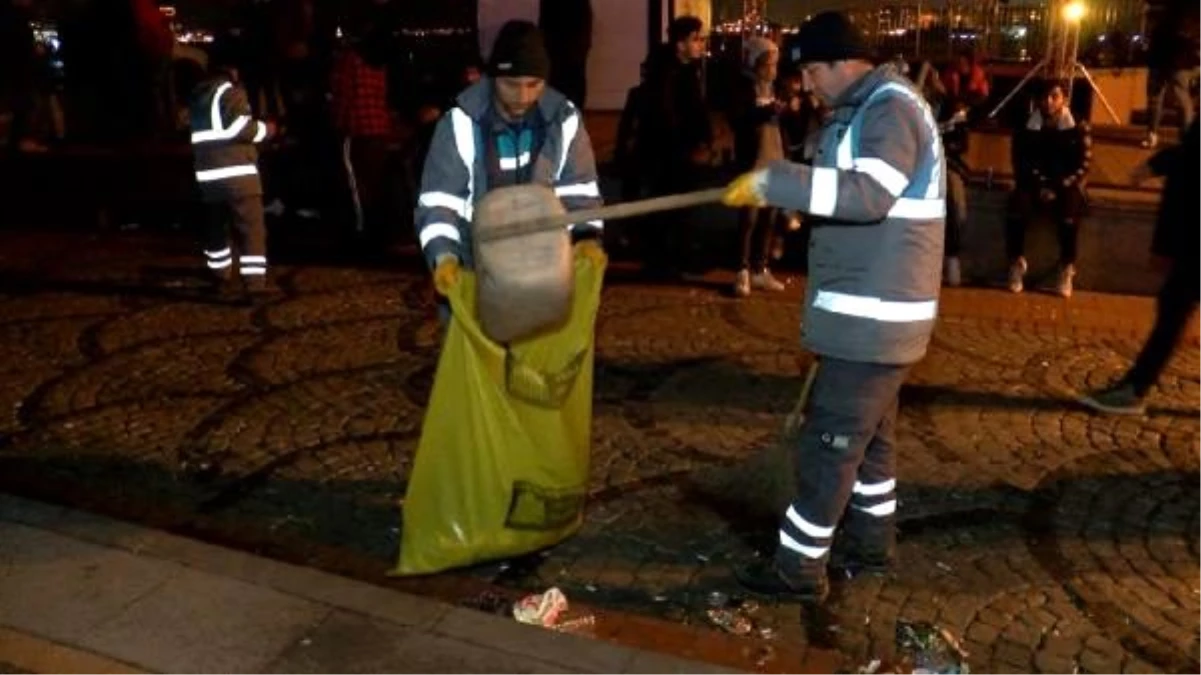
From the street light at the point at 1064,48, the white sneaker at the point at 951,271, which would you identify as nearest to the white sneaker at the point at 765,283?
the white sneaker at the point at 951,271

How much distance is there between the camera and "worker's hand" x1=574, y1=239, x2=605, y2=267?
4.37m

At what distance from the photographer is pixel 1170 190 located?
242 inches

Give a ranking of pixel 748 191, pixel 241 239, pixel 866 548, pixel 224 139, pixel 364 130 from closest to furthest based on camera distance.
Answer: pixel 748 191
pixel 866 548
pixel 224 139
pixel 241 239
pixel 364 130

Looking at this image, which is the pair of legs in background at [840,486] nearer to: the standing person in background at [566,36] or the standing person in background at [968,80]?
the standing person in background at [968,80]

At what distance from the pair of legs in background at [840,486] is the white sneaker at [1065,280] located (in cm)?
442

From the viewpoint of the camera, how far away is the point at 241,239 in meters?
8.35

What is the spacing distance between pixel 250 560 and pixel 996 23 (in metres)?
11.7

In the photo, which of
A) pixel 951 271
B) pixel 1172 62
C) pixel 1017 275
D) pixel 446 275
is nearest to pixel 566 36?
pixel 951 271

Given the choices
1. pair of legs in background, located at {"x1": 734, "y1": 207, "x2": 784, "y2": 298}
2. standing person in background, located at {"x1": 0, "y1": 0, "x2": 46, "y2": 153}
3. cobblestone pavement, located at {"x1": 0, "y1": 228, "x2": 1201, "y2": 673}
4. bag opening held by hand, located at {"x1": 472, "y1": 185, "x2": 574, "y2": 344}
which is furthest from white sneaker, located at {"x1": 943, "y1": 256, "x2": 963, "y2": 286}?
standing person in background, located at {"x1": 0, "y1": 0, "x2": 46, "y2": 153}

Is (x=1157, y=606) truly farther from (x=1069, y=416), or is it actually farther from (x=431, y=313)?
(x=431, y=313)

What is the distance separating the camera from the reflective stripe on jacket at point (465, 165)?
442 centimetres

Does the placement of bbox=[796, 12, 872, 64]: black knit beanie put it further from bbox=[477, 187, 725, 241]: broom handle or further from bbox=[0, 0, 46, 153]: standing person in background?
bbox=[0, 0, 46, 153]: standing person in background

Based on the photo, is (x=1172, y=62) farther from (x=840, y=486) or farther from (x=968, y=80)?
(x=840, y=486)

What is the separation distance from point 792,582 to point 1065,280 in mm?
4915
